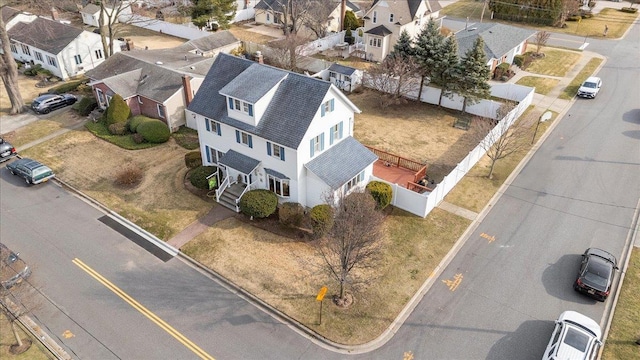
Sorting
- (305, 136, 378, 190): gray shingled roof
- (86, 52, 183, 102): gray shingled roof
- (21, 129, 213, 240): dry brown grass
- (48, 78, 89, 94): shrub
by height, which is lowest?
(21, 129, 213, 240): dry brown grass

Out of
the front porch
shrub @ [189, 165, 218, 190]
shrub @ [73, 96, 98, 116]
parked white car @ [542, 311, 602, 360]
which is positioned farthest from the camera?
shrub @ [73, 96, 98, 116]

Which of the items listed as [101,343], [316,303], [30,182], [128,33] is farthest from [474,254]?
[128,33]

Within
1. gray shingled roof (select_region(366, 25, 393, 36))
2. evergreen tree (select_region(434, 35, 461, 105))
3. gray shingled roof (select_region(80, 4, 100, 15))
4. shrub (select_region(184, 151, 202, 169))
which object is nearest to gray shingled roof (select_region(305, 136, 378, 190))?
shrub (select_region(184, 151, 202, 169))

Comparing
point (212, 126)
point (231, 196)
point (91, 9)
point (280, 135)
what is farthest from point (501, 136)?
point (91, 9)

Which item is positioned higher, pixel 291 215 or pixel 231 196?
pixel 291 215

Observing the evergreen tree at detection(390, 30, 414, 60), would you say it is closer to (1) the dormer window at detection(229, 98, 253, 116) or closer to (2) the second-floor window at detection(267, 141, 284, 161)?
(1) the dormer window at detection(229, 98, 253, 116)

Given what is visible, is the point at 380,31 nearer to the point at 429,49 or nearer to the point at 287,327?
the point at 429,49
